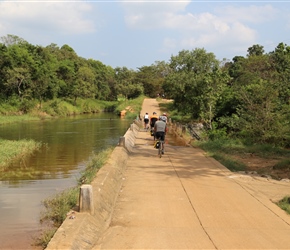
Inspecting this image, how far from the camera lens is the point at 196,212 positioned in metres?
7.61

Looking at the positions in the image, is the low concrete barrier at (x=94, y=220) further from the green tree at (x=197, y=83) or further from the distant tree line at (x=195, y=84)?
the green tree at (x=197, y=83)

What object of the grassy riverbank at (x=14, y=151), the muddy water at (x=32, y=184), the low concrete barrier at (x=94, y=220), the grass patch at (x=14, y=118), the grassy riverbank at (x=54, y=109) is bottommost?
the muddy water at (x=32, y=184)

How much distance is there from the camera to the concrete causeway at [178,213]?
5.98 metres

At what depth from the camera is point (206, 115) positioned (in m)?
25.7

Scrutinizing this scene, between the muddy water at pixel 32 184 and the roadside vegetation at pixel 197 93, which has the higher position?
the roadside vegetation at pixel 197 93

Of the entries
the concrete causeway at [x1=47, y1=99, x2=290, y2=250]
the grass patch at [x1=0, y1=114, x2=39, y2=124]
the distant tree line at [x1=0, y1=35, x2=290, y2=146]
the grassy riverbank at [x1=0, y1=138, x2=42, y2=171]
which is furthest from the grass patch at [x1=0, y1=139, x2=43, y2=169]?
the grass patch at [x1=0, y1=114, x2=39, y2=124]

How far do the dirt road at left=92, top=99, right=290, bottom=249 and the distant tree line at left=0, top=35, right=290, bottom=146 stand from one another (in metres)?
9.26

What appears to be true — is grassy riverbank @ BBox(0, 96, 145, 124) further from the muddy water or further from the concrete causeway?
the concrete causeway

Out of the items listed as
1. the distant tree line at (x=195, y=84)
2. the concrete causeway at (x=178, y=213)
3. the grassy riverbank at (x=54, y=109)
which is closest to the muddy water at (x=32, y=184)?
the concrete causeway at (x=178, y=213)

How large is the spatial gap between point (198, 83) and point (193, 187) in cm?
1891

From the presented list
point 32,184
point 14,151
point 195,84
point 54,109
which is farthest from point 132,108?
point 32,184

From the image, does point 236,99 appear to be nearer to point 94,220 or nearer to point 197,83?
point 197,83

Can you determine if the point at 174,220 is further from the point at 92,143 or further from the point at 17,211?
the point at 92,143

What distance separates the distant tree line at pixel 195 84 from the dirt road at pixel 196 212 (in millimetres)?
9264
